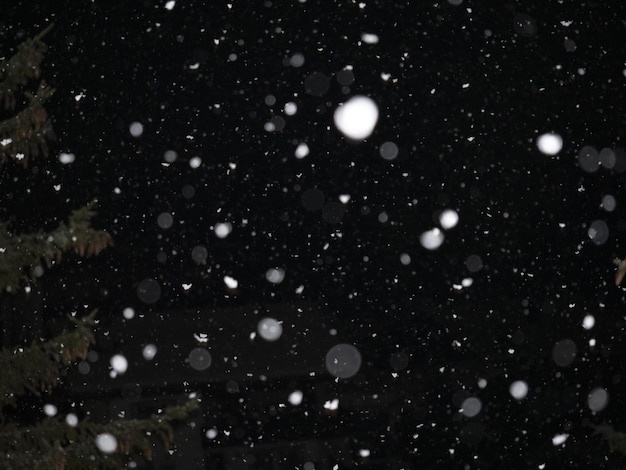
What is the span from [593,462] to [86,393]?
9.14m

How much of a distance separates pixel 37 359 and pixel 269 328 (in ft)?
39.2

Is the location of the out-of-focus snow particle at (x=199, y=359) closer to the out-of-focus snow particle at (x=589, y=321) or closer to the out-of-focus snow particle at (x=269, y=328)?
the out-of-focus snow particle at (x=269, y=328)

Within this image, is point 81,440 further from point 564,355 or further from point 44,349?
point 564,355

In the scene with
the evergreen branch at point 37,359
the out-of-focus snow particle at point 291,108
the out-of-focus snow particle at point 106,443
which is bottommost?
the out-of-focus snow particle at point 291,108

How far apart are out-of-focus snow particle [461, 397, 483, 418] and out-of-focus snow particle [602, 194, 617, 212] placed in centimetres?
624

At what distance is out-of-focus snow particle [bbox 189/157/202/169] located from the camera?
23953 millimetres

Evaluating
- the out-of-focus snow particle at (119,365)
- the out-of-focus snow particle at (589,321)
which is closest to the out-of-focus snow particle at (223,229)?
the out-of-focus snow particle at (119,365)

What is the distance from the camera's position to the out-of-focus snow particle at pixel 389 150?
2339 centimetres

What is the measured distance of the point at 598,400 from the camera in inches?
569

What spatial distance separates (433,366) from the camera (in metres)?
14.7

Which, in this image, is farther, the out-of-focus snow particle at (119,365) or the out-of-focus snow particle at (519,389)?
the out-of-focus snow particle at (119,365)

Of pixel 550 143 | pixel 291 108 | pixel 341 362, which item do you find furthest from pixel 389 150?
pixel 341 362

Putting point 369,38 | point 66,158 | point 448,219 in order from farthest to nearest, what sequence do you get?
point 448,219, point 369,38, point 66,158

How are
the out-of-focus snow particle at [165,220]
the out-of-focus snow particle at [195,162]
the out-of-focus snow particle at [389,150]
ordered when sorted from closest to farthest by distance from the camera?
the out-of-focus snow particle at [165,220]
the out-of-focus snow particle at [389,150]
the out-of-focus snow particle at [195,162]
